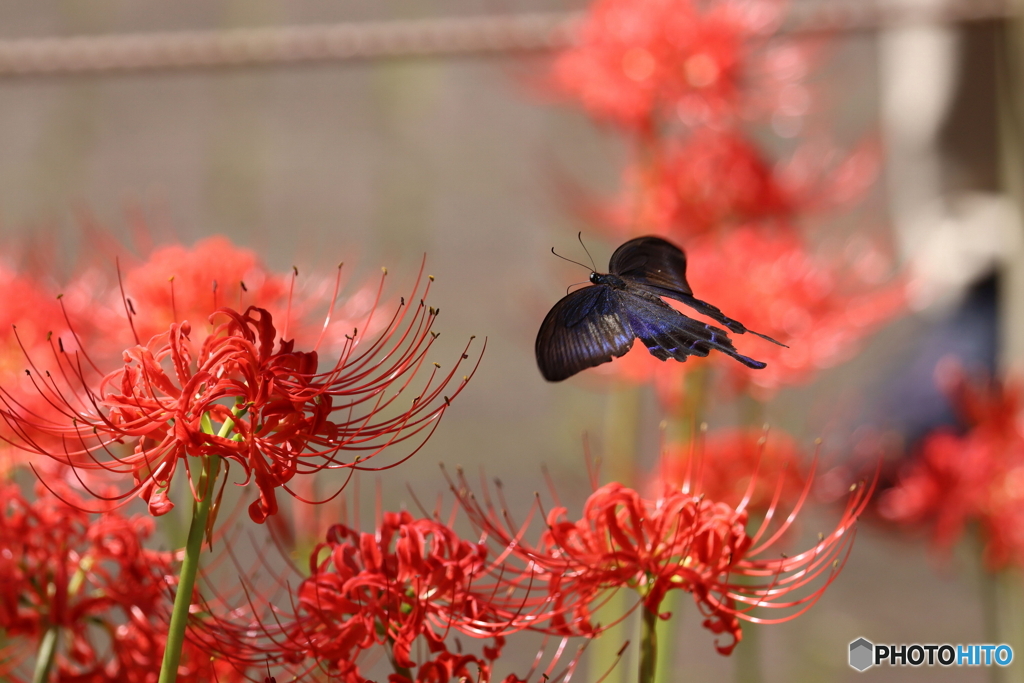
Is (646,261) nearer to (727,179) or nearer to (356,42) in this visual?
(727,179)

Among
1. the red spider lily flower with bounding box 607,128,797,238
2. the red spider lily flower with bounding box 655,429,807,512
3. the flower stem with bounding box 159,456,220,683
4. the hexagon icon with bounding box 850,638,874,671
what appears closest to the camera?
the flower stem with bounding box 159,456,220,683

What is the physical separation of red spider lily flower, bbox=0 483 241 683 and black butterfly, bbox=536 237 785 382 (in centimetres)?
20

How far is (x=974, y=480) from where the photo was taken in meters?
0.76

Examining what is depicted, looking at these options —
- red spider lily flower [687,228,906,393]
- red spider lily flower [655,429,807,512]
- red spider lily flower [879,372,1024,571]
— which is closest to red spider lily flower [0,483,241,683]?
red spider lily flower [655,429,807,512]

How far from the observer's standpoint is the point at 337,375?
0.40m

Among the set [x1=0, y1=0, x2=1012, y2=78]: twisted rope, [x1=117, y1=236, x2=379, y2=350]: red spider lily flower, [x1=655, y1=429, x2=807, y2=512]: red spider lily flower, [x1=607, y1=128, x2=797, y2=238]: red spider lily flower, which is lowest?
[x1=655, y1=429, x2=807, y2=512]: red spider lily flower

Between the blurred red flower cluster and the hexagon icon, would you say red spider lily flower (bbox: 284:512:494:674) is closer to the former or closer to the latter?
the hexagon icon

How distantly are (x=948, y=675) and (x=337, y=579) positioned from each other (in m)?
1.18

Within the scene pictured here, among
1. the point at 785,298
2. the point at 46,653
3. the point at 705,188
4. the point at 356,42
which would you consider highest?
the point at 356,42

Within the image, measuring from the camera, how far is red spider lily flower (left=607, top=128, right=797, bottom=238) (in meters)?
0.87

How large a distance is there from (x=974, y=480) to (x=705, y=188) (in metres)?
0.31

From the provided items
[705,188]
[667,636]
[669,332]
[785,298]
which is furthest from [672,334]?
[705,188]

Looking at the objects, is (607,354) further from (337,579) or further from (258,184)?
(258,184)

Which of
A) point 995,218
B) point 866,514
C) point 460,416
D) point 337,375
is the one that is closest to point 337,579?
point 337,375
